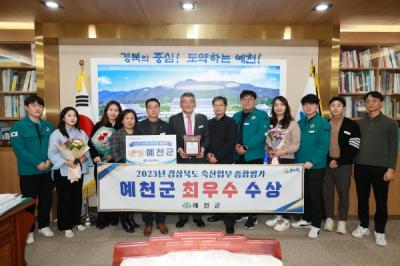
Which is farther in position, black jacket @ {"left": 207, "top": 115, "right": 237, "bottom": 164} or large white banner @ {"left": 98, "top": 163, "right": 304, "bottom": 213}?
black jacket @ {"left": 207, "top": 115, "right": 237, "bottom": 164}

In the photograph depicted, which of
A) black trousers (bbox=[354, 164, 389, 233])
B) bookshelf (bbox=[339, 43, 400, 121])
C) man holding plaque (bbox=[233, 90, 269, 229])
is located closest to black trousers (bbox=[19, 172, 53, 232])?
man holding plaque (bbox=[233, 90, 269, 229])

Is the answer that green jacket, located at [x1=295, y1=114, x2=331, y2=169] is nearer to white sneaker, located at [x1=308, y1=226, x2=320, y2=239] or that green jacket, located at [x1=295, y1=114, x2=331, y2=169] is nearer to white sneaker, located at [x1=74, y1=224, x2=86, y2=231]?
white sneaker, located at [x1=308, y1=226, x2=320, y2=239]

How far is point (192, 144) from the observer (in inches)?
133

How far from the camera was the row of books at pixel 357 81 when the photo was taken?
4.32m

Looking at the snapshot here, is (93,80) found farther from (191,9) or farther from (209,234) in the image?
(209,234)

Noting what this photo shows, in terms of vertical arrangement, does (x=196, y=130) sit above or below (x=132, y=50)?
below

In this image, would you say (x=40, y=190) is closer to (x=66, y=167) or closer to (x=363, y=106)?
(x=66, y=167)

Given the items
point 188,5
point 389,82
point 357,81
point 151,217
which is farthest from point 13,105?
point 389,82

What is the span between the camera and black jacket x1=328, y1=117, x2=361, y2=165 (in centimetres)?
328

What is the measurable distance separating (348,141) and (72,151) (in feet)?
9.84

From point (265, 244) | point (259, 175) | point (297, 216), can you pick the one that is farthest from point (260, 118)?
point (265, 244)

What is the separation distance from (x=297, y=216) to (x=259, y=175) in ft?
3.36

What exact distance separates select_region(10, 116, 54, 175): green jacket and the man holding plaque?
7.18 feet

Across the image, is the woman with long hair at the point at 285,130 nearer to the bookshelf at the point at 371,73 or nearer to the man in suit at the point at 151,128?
the man in suit at the point at 151,128
